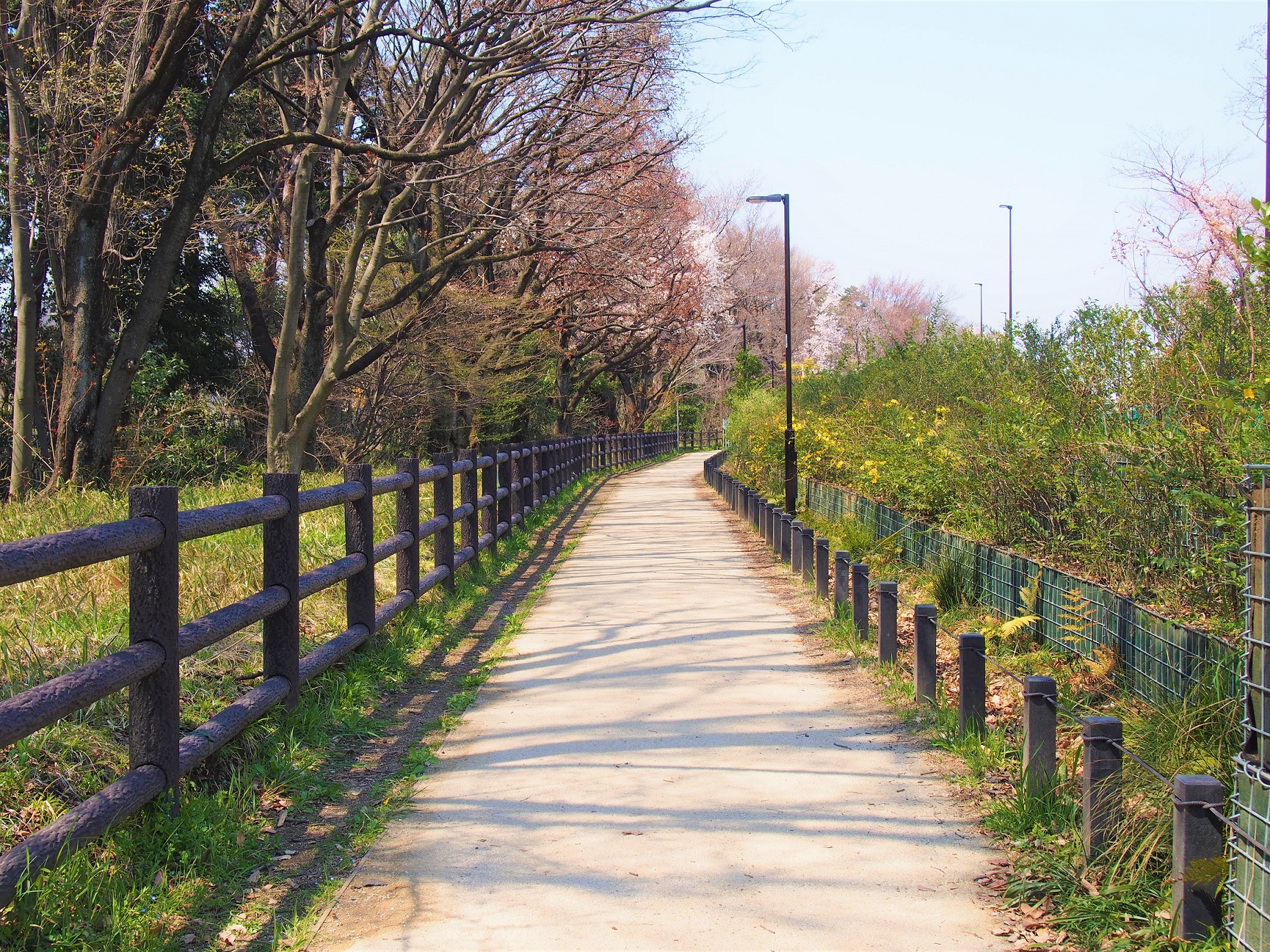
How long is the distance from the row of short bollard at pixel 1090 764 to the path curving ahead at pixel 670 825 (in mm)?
427

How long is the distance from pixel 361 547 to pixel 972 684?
417 centimetres

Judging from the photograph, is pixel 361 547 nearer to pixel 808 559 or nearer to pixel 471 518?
pixel 471 518

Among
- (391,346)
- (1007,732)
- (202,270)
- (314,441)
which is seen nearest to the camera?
(1007,732)

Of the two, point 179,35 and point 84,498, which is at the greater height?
point 179,35

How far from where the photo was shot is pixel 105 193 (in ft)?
42.9

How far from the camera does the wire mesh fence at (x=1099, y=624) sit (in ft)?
17.9

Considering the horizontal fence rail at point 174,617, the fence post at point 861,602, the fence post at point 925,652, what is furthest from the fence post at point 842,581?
the horizontal fence rail at point 174,617

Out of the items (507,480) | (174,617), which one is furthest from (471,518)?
(174,617)

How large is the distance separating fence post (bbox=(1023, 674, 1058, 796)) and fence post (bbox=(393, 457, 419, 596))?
548cm

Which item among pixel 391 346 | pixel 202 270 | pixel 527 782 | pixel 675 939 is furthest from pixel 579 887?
pixel 202 270

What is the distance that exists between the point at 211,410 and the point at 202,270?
16.1 ft

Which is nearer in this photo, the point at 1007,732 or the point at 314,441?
the point at 1007,732

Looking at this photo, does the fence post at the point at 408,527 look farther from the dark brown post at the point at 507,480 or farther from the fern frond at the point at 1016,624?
the dark brown post at the point at 507,480

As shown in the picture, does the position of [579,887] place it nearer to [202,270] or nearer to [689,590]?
[689,590]
